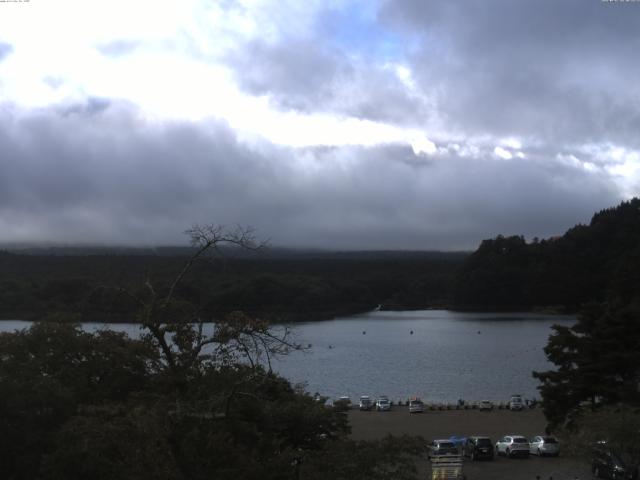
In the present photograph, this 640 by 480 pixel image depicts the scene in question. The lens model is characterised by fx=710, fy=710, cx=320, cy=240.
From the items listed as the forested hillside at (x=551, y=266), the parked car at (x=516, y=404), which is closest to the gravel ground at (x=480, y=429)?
the parked car at (x=516, y=404)

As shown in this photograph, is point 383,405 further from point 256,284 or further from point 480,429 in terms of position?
point 256,284

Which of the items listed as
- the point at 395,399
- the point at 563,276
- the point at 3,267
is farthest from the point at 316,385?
the point at 563,276

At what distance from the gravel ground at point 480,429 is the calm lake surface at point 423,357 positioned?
7.83m

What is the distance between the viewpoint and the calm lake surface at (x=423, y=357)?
5856 cm

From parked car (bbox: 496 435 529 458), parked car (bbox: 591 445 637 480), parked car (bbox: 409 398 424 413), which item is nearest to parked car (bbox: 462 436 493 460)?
parked car (bbox: 496 435 529 458)

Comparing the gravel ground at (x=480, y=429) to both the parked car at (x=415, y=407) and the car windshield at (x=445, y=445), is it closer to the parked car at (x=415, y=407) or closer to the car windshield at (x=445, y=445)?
the parked car at (x=415, y=407)

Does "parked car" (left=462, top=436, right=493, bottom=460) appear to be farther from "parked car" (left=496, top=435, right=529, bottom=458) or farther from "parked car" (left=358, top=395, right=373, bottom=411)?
"parked car" (left=358, top=395, right=373, bottom=411)

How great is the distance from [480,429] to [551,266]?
108 metres

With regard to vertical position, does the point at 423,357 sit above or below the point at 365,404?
below

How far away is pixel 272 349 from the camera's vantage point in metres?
10.2

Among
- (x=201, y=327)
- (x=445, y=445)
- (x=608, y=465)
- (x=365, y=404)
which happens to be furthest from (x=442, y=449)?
(x=365, y=404)

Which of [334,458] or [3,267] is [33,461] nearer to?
[334,458]

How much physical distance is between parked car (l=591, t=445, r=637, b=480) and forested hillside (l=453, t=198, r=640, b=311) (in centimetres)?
11540

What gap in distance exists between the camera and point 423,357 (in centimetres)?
8056
